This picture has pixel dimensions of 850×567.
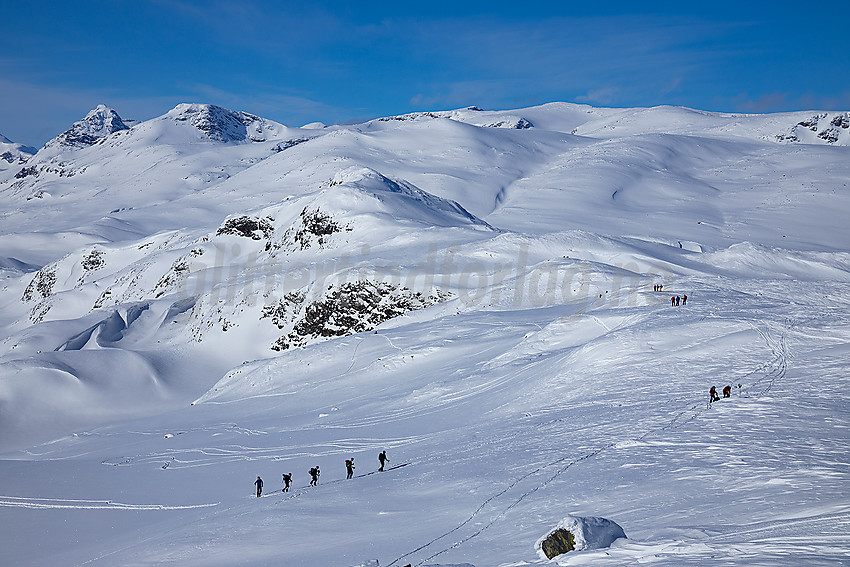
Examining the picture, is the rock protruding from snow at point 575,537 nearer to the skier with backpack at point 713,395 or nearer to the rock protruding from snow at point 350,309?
the skier with backpack at point 713,395

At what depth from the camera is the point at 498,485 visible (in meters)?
16.0

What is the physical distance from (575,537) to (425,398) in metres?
19.2

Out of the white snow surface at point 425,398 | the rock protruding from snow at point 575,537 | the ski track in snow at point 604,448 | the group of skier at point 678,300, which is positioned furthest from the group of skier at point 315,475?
the group of skier at point 678,300

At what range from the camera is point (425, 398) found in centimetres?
2856

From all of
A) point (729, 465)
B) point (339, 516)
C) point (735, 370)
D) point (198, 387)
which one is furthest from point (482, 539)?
point (198, 387)

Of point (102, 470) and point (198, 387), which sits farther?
point (198, 387)

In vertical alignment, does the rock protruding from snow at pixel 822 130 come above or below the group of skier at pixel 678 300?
above

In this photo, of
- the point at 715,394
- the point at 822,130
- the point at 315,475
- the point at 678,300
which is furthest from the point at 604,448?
the point at 822,130

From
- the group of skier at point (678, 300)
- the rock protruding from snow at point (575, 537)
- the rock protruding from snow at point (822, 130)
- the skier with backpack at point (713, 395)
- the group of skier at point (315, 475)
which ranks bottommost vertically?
the group of skier at point (315, 475)

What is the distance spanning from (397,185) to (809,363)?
184ft

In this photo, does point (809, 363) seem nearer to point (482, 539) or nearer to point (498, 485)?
point (498, 485)

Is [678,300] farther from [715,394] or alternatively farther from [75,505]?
[75,505]

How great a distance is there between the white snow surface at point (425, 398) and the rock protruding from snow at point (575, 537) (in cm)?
19

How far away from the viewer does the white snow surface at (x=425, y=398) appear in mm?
13406
